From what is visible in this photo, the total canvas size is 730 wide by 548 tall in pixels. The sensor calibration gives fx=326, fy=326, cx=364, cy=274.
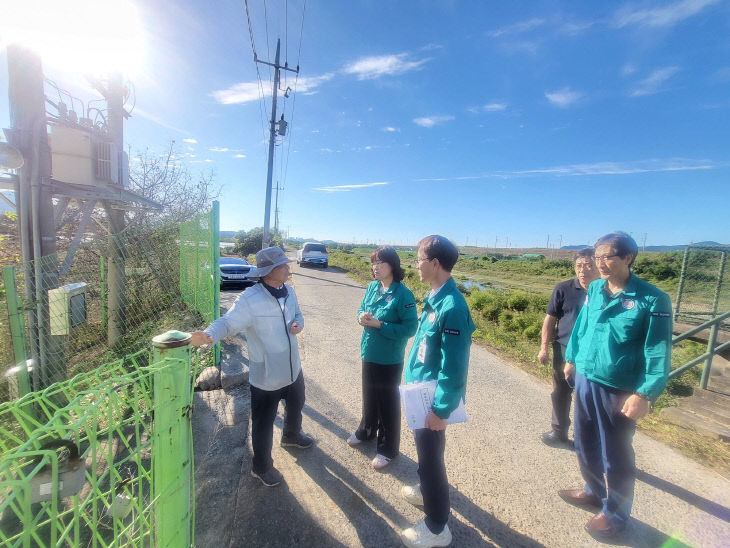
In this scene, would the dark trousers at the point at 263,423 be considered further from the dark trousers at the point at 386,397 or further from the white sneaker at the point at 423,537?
the white sneaker at the point at 423,537

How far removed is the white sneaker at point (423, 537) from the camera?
193 cm

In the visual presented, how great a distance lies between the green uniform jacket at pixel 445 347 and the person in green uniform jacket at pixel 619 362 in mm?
939

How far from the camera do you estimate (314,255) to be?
850 inches

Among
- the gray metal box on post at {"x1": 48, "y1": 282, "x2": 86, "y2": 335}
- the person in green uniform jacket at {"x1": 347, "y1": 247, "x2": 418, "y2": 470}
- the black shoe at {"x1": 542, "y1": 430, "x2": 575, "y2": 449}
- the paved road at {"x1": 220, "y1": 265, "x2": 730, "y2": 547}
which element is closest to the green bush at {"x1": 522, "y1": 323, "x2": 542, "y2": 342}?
the paved road at {"x1": 220, "y1": 265, "x2": 730, "y2": 547}

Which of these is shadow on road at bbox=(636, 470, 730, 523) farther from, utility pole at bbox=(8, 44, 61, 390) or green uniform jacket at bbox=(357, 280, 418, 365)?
utility pole at bbox=(8, 44, 61, 390)

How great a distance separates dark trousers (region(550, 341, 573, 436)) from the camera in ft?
9.77

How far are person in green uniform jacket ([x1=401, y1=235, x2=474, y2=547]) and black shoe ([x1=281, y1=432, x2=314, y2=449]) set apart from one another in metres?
1.10

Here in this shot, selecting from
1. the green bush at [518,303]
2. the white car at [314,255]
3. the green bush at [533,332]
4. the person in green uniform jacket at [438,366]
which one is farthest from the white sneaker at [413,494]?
the white car at [314,255]

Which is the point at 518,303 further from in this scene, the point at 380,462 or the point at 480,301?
the point at 380,462

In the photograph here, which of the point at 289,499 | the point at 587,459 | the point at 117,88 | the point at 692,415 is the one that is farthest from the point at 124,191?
the point at 692,415

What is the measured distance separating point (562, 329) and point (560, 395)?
0.62 meters

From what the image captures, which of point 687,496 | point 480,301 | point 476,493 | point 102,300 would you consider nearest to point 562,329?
point 687,496

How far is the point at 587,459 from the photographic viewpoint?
2256mm

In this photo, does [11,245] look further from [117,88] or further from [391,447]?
[391,447]
